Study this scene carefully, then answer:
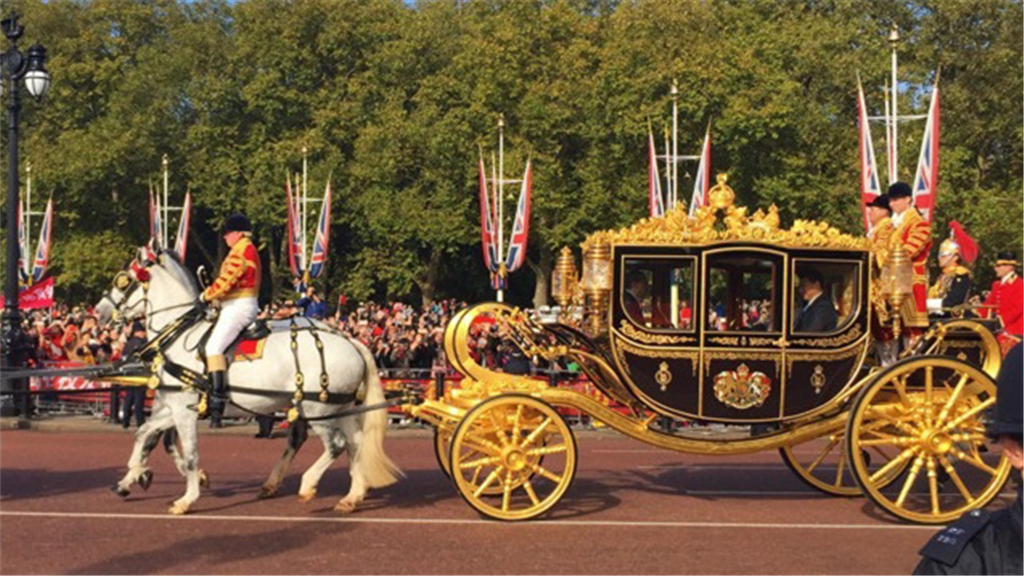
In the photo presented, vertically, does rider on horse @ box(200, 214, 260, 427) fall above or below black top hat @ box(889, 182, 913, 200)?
below

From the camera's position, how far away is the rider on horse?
37.7ft

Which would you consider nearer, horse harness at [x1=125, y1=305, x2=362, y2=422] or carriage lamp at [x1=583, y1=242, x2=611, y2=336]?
carriage lamp at [x1=583, y1=242, x2=611, y2=336]

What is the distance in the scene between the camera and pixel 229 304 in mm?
11758

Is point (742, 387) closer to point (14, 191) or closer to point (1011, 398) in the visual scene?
point (1011, 398)

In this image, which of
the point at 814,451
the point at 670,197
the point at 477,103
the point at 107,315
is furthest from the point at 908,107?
the point at 107,315

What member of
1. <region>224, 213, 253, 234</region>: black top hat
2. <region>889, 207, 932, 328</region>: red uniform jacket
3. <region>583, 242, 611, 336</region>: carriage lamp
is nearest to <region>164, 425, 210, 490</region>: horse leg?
<region>224, 213, 253, 234</region>: black top hat

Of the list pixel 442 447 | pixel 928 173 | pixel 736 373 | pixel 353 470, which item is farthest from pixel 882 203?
pixel 928 173

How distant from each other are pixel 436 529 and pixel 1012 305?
5.49m

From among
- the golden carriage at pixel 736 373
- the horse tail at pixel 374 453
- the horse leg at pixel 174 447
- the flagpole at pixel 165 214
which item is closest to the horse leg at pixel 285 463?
the horse leg at pixel 174 447

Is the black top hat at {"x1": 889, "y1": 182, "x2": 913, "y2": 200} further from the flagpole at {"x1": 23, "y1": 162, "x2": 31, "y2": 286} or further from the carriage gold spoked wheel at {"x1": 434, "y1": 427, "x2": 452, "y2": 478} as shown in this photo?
the flagpole at {"x1": 23, "y1": 162, "x2": 31, "y2": 286}

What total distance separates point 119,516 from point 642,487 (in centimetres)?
476

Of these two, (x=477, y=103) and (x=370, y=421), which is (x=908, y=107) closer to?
(x=477, y=103)

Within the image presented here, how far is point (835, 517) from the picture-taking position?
11.3 m

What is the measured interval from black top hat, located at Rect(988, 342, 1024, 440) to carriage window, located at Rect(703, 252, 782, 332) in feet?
25.7
